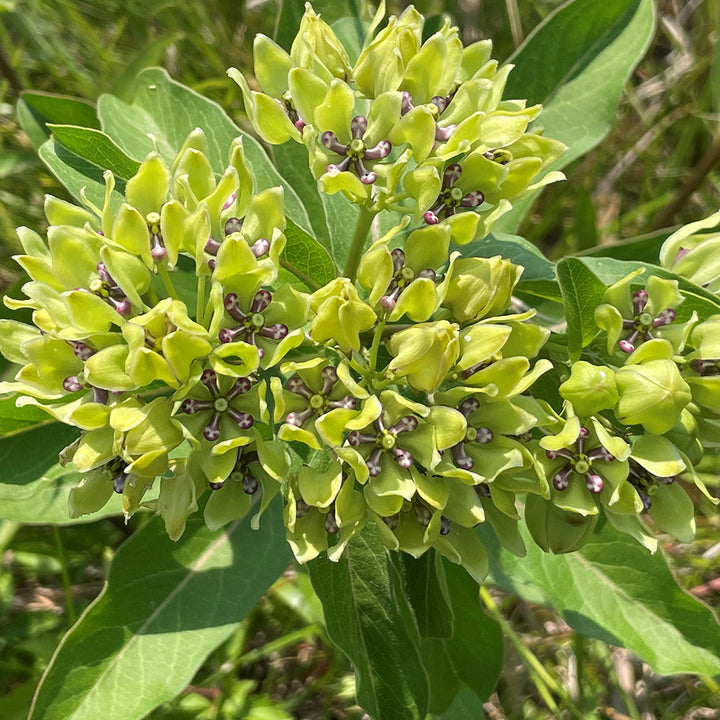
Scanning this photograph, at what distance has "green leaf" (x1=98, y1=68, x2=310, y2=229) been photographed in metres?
2.42

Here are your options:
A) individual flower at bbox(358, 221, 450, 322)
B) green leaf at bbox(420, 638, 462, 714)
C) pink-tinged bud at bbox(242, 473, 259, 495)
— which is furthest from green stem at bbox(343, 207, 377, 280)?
green leaf at bbox(420, 638, 462, 714)

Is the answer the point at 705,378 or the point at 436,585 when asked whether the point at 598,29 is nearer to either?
the point at 705,378

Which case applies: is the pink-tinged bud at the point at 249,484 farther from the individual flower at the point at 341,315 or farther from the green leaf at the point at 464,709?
the green leaf at the point at 464,709

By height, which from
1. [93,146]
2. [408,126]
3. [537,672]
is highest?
[93,146]

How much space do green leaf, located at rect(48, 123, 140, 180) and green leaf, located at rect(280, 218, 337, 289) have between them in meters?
0.41

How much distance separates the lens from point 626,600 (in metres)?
2.40

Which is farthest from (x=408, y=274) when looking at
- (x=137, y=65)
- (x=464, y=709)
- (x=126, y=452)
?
(x=137, y=65)

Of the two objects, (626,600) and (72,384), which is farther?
(626,600)

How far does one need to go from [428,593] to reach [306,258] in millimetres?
901

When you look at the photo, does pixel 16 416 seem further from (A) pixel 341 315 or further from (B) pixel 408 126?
→ (B) pixel 408 126

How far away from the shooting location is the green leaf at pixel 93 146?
1.90 metres

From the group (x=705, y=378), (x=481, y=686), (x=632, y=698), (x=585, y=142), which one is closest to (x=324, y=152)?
(x=705, y=378)

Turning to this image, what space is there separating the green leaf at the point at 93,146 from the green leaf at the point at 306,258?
411 millimetres

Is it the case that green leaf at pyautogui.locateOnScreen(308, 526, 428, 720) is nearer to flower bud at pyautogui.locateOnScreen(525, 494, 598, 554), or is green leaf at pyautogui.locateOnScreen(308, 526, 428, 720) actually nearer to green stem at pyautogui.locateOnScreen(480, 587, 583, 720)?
flower bud at pyautogui.locateOnScreen(525, 494, 598, 554)
